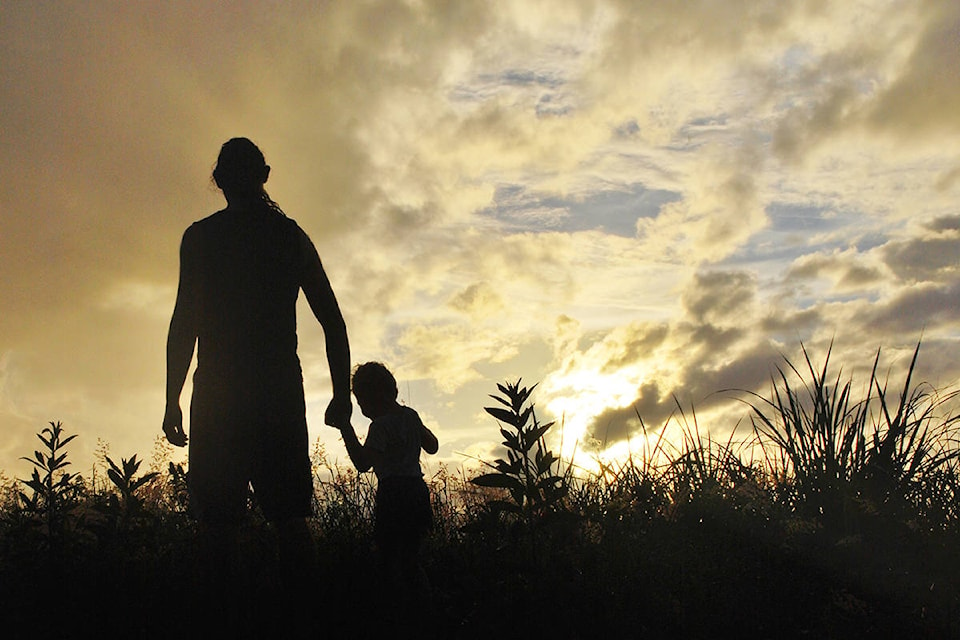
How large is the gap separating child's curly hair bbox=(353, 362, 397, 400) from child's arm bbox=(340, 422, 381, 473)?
309 millimetres

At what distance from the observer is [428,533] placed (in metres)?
4.55

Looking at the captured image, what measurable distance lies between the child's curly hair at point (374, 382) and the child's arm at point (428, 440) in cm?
28

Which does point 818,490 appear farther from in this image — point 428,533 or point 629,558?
point 428,533

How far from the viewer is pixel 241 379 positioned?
13.8 feet

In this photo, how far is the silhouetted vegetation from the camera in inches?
175

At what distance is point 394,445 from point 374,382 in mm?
429

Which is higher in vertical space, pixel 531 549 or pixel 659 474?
pixel 659 474

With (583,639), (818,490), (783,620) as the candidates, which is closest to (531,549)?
(583,639)

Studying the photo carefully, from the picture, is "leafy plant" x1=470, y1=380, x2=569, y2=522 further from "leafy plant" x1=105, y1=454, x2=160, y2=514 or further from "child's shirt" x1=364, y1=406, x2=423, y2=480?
"leafy plant" x1=105, y1=454, x2=160, y2=514

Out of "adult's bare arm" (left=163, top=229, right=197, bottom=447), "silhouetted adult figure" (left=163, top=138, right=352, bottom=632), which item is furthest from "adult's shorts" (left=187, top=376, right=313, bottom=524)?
"adult's bare arm" (left=163, top=229, right=197, bottom=447)

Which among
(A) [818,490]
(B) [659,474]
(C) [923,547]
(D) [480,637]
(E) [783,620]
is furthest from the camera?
(B) [659,474]

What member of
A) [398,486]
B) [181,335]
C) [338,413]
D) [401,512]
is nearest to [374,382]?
[338,413]

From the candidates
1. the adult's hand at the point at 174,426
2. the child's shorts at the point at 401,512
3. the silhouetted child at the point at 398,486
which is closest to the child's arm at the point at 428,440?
the silhouetted child at the point at 398,486

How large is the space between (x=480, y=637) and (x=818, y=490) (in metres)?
3.20
